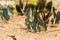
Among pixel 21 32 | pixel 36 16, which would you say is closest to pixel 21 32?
pixel 21 32

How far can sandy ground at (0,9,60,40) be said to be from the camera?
4.08 meters

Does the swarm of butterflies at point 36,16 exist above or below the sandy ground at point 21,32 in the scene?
above

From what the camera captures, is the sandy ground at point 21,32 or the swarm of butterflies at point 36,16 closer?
the sandy ground at point 21,32

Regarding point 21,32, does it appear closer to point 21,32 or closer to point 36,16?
point 21,32

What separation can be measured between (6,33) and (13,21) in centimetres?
67

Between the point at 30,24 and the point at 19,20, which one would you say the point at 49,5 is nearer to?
the point at 19,20

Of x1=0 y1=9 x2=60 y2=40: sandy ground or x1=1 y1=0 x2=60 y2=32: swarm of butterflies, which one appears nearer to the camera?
x1=0 y1=9 x2=60 y2=40: sandy ground

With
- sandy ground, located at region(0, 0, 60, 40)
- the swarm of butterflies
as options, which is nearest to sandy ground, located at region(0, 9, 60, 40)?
sandy ground, located at region(0, 0, 60, 40)

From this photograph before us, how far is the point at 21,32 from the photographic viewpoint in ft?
14.2

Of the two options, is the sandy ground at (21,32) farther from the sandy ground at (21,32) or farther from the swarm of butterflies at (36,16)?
the swarm of butterflies at (36,16)

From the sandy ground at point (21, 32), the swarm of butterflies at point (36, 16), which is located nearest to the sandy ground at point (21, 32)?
the sandy ground at point (21, 32)

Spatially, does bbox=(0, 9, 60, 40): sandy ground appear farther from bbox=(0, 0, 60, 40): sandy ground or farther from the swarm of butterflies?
the swarm of butterflies

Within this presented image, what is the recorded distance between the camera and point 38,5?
5.44 m

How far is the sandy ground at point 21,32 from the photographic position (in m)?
4.08
